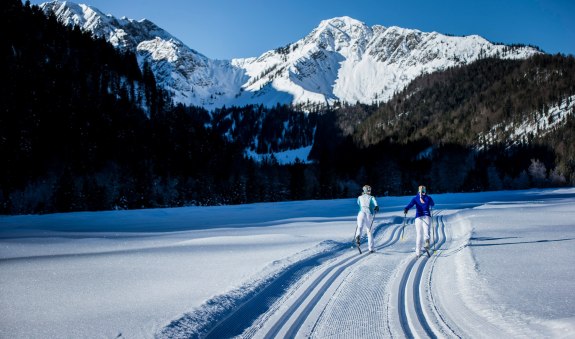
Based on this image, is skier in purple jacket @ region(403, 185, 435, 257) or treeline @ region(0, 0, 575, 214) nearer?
skier in purple jacket @ region(403, 185, 435, 257)

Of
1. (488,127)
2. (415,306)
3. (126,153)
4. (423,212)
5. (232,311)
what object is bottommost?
(415,306)

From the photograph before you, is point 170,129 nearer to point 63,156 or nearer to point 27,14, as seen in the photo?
point 63,156

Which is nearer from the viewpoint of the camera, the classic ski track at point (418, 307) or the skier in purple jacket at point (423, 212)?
the classic ski track at point (418, 307)

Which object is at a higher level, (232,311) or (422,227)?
(422,227)

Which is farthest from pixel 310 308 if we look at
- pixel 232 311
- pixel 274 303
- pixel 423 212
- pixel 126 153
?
pixel 126 153

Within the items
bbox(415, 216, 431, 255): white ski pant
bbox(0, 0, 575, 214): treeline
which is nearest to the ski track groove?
bbox(415, 216, 431, 255): white ski pant

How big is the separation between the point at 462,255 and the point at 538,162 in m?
113

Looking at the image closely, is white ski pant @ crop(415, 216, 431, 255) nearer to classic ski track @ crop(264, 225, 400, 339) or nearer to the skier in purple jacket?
the skier in purple jacket

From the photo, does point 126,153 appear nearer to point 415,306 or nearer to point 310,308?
point 310,308

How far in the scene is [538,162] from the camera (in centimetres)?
10206

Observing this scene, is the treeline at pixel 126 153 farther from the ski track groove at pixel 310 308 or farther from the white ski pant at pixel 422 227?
the ski track groove at pixel 310 308

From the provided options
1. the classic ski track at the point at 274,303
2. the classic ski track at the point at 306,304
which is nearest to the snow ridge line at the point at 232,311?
the classic ski track at the point at 274,303

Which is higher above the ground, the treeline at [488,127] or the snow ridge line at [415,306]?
the treeline at [488,127]

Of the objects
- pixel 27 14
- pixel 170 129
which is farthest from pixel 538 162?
pixel 27 14
